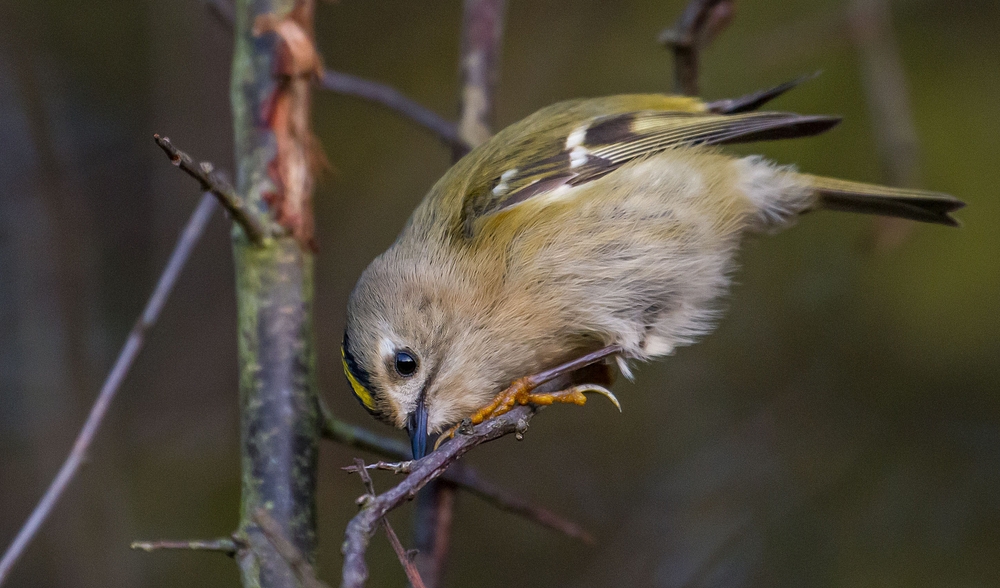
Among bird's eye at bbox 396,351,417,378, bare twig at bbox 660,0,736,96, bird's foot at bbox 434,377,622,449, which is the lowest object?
bird's foot at bbox 434,377,622,449

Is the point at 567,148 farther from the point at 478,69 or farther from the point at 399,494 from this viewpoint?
the point at 399,494

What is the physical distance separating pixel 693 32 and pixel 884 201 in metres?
0.67

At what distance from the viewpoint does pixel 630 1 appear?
12.8 ft

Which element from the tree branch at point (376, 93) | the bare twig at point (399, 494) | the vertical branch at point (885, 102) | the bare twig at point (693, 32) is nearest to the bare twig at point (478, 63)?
the tree branch at point (376, 93)

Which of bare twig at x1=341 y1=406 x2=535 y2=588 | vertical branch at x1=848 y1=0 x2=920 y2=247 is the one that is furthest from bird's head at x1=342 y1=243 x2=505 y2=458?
vertical branch at x1=848 y1=0 x2=920 y2=247

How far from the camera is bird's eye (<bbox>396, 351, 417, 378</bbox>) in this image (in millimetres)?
1914

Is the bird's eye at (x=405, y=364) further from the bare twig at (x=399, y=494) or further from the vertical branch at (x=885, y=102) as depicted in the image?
the vertical branch at (x=885, y=102)

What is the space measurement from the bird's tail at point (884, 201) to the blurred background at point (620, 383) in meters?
0.22

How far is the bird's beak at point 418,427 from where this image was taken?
187cm

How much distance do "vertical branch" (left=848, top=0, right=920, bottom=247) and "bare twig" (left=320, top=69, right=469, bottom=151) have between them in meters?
1.23

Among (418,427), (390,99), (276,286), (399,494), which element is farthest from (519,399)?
(390,99)

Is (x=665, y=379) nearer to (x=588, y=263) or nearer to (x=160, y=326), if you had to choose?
(x=588, y=263)

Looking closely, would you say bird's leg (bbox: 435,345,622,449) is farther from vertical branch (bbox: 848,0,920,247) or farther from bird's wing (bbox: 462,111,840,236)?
vertical branch (bbox: 848,0,920,247)

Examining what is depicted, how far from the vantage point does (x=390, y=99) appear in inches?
89.2
